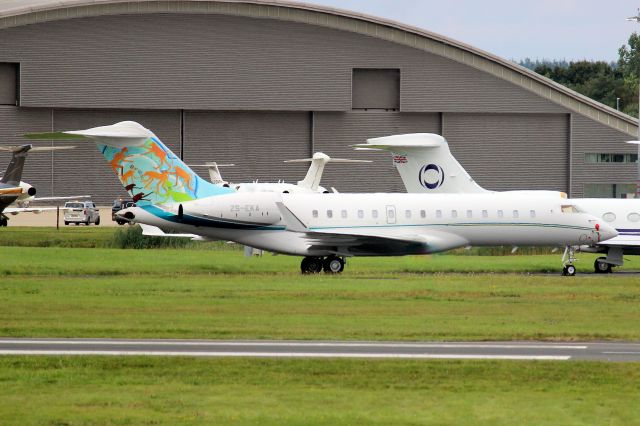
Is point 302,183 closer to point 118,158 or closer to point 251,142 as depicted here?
point 251,142

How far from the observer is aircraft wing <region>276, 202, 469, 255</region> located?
40.6 metres

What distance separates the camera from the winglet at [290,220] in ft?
132

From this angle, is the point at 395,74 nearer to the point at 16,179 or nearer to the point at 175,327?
the point at 16,179

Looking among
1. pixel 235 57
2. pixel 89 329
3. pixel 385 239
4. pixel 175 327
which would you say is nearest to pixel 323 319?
pixel 175 327

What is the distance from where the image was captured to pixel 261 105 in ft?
328

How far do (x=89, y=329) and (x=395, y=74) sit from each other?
81133 mm

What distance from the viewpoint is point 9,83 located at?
97.7 meters

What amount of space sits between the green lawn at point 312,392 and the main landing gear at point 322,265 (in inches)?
852

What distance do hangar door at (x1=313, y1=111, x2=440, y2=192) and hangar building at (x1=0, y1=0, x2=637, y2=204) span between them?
112 millimetres

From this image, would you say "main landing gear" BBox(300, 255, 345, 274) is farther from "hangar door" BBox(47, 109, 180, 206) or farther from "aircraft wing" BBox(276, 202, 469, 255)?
"hangar door" BBox(47, 109, 180, 206)

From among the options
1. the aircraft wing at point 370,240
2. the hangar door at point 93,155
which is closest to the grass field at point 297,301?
the aircraft wing at point 370,240

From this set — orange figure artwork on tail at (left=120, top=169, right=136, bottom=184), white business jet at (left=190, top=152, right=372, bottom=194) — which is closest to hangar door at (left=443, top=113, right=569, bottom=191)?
white business jet at (left=190, top=152, right=372, bottom=194)

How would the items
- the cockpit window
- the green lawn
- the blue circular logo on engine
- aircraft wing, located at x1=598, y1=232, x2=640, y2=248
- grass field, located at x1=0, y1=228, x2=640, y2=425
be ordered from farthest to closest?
the blue circular logo on engine
aircraft wing, located at x1=598, y1=232, x2=640, y2=248
the cockpit window
grass field, located at x1=0, y1=228, x2=640, y2=425
the green lawn

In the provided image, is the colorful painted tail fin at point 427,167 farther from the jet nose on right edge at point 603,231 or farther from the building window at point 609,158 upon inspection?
the building window at point 609,158
